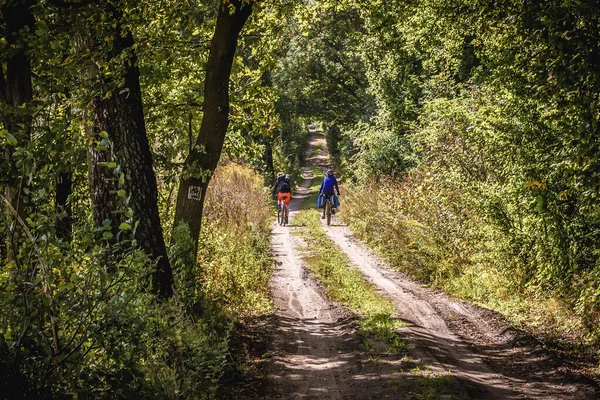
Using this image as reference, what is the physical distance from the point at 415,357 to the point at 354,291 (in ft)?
14.2

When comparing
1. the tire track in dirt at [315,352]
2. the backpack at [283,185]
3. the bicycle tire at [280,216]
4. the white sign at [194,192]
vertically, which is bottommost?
the tire track in dirt at [315,352]

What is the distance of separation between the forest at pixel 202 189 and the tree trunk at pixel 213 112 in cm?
3

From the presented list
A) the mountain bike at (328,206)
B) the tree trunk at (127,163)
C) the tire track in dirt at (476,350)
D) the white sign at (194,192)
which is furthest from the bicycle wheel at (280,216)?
the tree trunk at (127,163)

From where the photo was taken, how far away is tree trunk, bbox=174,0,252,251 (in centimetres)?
887

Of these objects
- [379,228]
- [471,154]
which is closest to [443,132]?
[471,154]

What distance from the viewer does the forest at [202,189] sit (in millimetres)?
3701

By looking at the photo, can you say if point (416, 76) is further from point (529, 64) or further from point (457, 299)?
point (529, 64)

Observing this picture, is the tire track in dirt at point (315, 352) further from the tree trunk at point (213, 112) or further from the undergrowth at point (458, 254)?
the undergrowth at point (458, 254)

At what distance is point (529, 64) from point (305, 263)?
9.29 metres

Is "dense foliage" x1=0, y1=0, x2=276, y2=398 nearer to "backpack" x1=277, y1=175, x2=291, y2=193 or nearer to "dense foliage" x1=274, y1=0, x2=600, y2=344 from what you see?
"dense foliage" x1=274, y1=0, x2=600, y2=344

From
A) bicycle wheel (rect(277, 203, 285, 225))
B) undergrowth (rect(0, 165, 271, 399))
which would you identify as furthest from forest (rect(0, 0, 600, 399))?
bicycle wheel (rect(277, 203, 285, 225))

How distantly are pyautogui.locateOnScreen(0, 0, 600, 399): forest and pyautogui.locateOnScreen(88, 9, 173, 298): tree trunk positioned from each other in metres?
Answer: 0.03

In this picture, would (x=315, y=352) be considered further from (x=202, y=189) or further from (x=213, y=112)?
(x=213, y=112)

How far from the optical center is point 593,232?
8602mm
